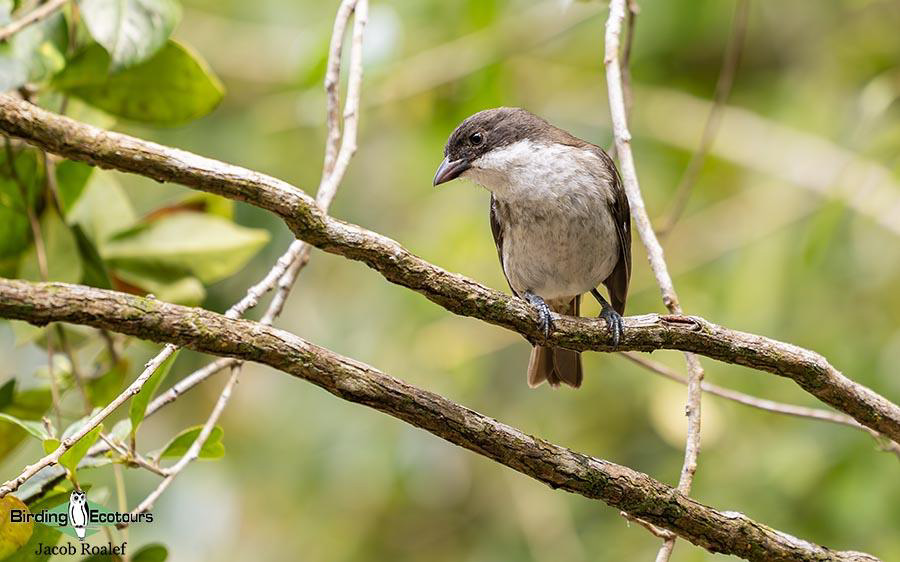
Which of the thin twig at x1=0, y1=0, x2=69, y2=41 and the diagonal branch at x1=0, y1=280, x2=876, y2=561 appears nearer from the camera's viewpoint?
the diagonal branch at x1=0, y1=280, x2=876, y2=561

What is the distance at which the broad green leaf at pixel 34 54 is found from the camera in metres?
2.91

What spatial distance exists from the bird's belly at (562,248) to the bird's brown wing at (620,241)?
44 millimetres

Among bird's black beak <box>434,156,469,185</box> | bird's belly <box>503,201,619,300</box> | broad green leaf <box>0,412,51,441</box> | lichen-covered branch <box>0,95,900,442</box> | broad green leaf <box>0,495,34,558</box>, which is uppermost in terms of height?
bird's black beak <box>434,156,469,185</box>

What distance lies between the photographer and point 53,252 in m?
3.24

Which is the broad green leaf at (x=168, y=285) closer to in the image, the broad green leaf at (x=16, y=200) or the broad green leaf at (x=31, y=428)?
the broad green leaf at (x=16, y=200)

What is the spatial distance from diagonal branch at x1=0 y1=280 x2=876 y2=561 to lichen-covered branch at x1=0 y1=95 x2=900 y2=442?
15cm

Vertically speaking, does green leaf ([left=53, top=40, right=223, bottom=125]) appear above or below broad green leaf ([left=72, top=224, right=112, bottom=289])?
above

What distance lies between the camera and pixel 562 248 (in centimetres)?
399

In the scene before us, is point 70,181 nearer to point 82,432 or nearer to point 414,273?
point 82,432

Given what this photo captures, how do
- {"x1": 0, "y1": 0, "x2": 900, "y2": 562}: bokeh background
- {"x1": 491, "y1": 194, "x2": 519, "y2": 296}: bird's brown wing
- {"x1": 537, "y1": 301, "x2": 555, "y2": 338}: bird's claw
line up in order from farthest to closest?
{"x1": 0, "y1": 0, "x2": 900, "y2": 562}: bokeh background, {"x1": 491, "y1": 194, "x2": 519, "y2": 296}: bird's brown wing, {"x1": 537, "y1": 301, "x2": 555, "y2": 338}: bird's claw

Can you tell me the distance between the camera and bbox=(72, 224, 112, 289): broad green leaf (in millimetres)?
3240

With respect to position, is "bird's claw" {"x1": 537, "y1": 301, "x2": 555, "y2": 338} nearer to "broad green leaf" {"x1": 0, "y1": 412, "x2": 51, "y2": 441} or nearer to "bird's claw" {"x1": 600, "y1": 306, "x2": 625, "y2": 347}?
"bird's claw" {"x1": 600, "y1": 306, "x2": 625, "y2": 347}

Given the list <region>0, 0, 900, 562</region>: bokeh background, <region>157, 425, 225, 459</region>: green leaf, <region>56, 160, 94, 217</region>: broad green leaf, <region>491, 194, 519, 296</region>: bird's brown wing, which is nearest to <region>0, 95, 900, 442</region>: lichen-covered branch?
<region>157, 425, 225, 459</region>: green leaf

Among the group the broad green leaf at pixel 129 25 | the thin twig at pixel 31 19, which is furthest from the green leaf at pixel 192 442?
the thin twig at pixel 31 19
